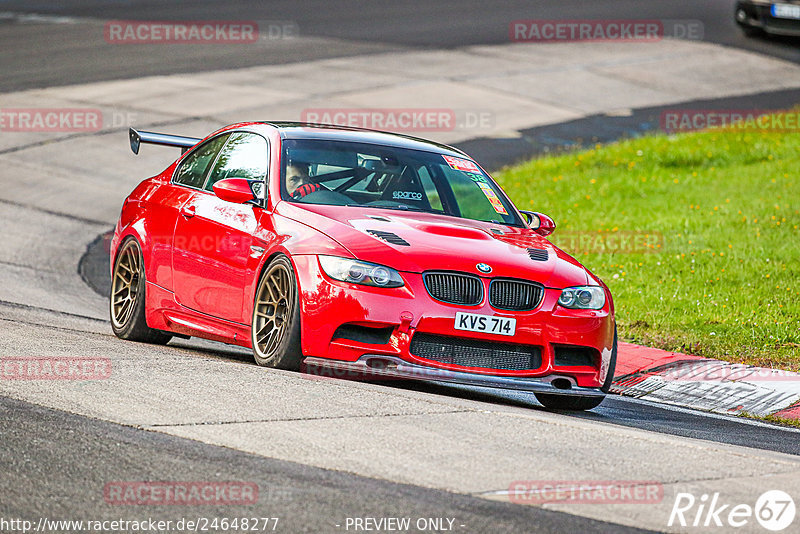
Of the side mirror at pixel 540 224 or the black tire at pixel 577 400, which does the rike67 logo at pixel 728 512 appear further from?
the side mirror at pixel 540 224

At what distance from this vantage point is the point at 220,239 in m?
8.26

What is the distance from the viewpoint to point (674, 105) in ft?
79.5

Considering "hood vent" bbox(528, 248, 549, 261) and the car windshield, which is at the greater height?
the car windshield

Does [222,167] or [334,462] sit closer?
[334,462]

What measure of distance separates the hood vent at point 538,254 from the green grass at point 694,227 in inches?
104

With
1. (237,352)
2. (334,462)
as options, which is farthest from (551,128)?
(334,462)

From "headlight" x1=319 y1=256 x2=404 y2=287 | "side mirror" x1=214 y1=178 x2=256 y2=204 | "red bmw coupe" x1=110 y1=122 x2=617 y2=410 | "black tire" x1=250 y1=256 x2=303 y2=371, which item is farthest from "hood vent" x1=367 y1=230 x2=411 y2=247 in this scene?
"side mirror" x1=214 y1=178 x2=256 y2=204

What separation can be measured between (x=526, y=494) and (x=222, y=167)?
14.6 ft

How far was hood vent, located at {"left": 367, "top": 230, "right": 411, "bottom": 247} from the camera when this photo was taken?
7.42 metres

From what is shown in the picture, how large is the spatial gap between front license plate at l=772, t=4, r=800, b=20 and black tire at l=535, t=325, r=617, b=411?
22.2 metres

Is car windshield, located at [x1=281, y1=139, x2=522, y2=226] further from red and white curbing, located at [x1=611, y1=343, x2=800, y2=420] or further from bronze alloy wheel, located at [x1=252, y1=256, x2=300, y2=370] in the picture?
red and white curbing, located at [x1=611, y1=343, x2=800, y2=420]

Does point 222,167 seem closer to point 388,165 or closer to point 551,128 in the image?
point 388,165

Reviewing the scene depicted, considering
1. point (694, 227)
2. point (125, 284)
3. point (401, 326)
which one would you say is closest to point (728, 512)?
point (401, 326)

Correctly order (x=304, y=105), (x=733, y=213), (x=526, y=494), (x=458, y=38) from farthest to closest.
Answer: (x=458, y=38)
(x=304, y=105)
(x=733, y=213)
(x=526, y=494)
